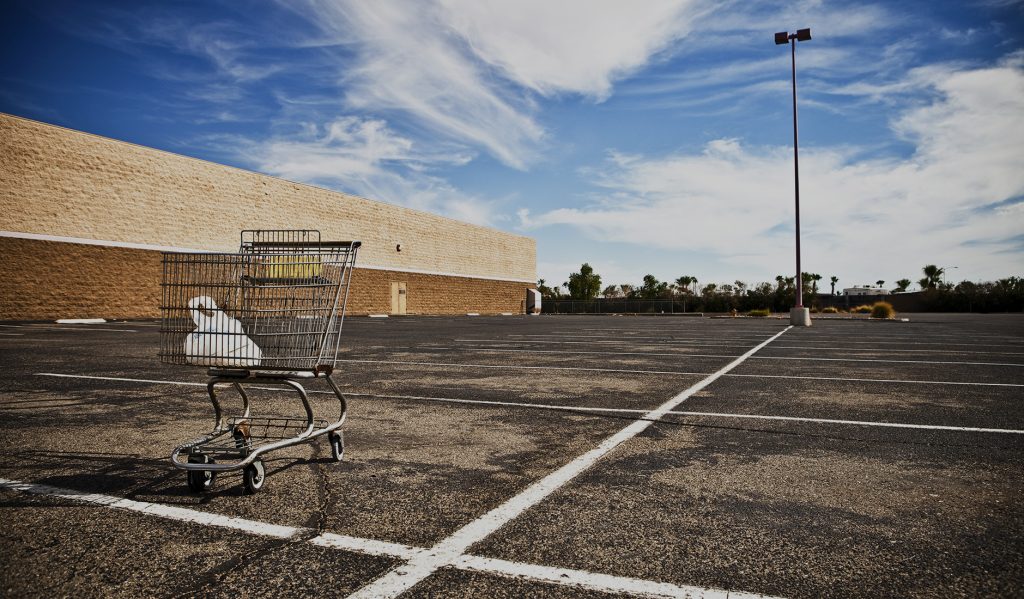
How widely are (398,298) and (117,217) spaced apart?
61.3 feet

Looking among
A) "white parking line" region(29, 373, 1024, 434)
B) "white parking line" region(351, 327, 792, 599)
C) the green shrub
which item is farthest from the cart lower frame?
the green shrub

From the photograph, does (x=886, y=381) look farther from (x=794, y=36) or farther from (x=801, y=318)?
(x=794, y=36)

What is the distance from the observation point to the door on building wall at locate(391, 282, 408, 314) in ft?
139

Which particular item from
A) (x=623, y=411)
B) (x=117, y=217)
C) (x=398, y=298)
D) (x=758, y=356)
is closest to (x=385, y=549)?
(x=623, y=411)

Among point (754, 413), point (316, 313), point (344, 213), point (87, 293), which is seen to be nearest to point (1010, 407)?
point (754, 413)

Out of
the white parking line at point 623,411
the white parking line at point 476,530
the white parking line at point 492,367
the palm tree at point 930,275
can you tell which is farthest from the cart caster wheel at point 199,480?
the palm tree at point 930,275

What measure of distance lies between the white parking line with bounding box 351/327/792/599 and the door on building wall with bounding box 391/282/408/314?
38653 millimetres

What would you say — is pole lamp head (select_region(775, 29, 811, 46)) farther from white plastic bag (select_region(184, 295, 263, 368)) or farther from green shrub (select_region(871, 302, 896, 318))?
white plastic bag (select_region(184, 295, 263, 368))

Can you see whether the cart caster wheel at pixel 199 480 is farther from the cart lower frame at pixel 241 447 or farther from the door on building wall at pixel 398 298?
the door on building wall at pixel 398 298

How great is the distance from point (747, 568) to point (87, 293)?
30.2 m

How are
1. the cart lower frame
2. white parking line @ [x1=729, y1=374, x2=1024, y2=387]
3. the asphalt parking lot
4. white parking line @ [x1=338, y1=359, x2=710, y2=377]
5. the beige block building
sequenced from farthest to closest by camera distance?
the beige block building
white parking line @ [x1=338, y1=359, x2=710, y2=377]
white parking line @ [x1=729, y1=374, x2=1024, y2=387]
the cart lower frame
the asphalt parking lot

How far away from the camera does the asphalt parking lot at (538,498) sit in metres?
2.29

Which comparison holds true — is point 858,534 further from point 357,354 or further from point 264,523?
point 357,354

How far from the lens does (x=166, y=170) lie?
29.1m
